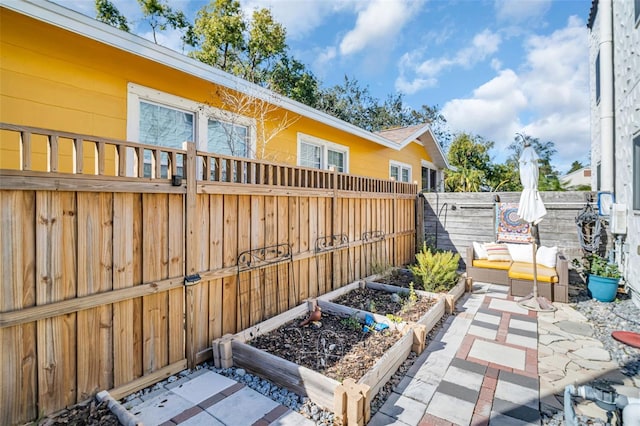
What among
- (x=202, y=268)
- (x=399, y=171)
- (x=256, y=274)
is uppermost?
(x=399, y=171)

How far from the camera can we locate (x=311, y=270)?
4273 millimetres

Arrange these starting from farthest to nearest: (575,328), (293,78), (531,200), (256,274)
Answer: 1. (293,78)
2. (531,200)
3. (575,328)
4. (256,274)

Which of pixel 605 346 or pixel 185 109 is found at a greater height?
pixel 185 109

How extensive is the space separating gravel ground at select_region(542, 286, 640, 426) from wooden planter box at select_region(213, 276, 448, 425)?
1.15m

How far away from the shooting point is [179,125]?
4.41 metres

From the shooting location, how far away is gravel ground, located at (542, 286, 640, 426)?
2.81 metres

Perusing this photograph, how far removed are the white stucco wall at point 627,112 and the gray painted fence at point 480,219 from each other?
0.81 meters

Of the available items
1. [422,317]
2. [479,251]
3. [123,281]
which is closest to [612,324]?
[479,251]

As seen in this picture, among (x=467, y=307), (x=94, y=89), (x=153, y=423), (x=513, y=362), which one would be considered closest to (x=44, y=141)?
(x=94, y=89)

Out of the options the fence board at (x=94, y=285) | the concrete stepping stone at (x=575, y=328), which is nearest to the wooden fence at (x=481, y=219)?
the concrete stepping stone at (x=575, y=328)

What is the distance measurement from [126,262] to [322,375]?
171 cm

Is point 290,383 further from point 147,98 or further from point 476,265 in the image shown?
point 476,265

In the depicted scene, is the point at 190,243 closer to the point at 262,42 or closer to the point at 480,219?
the point at 480,219

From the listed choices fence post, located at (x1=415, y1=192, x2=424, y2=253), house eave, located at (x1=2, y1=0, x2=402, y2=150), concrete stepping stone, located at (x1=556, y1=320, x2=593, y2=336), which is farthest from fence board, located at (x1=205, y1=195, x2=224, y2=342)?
fence post, located at (x1=415, y1=192, x2=424, y2=253)
